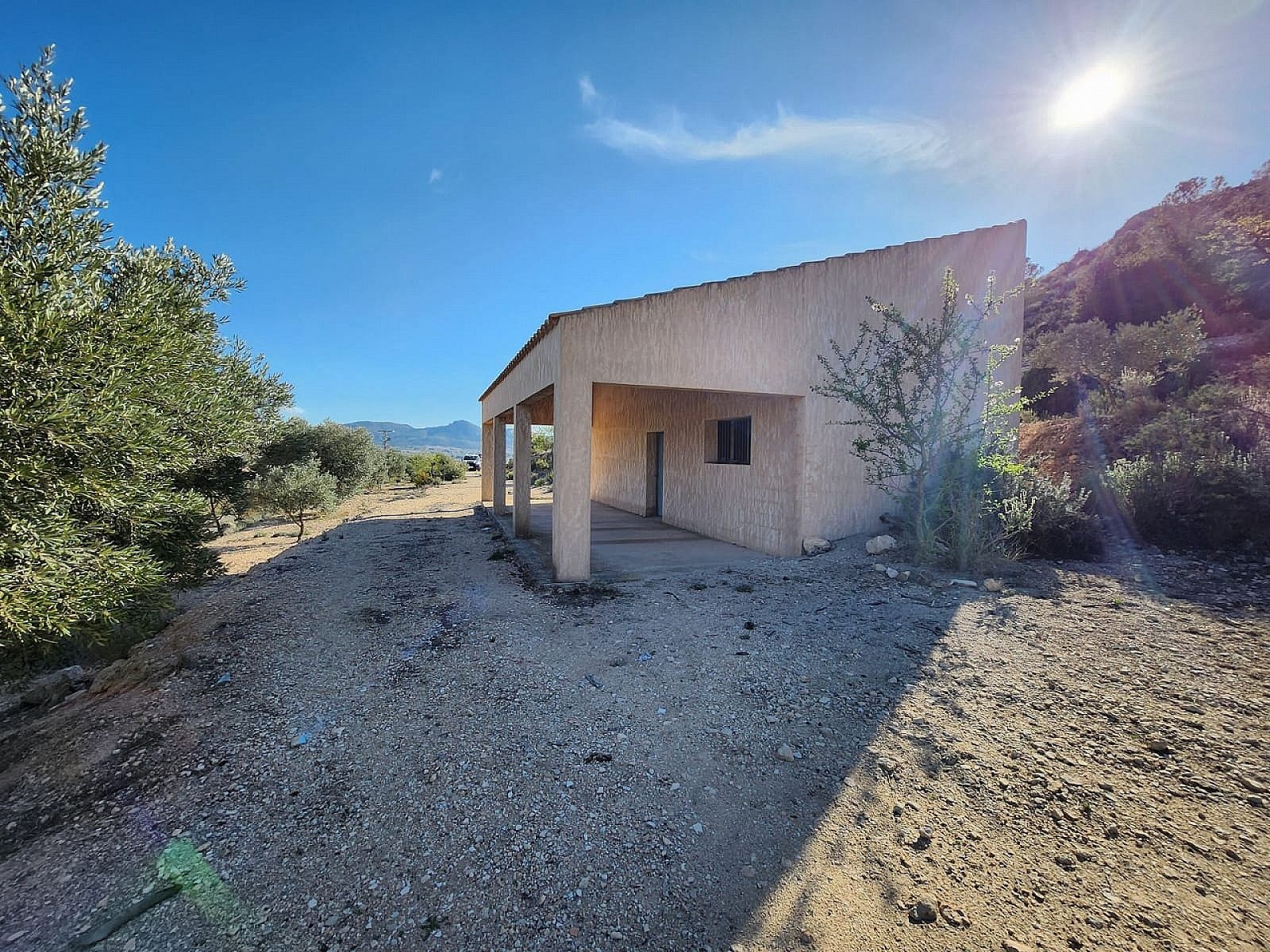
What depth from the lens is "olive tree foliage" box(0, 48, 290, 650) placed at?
292 centimetres

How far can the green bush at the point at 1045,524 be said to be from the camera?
6645 millimetres

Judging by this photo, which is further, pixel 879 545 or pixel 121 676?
pixel 879 545

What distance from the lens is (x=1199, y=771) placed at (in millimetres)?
2705

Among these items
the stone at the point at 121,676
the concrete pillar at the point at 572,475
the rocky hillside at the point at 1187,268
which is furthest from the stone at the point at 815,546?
the rocky hillside at the point at 1187,268

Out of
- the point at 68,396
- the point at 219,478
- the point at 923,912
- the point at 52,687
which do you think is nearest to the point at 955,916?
the point at 923,912

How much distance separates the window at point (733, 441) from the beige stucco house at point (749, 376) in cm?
3

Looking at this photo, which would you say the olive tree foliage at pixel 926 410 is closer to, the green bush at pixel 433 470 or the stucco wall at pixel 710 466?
the stucco wall at pixel 710 466

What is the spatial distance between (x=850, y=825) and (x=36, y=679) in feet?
22.1

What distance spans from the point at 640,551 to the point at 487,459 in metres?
8.69

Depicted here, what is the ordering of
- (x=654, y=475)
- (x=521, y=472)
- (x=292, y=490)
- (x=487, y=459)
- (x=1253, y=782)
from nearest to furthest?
(x=1253, y=782) → (x=521, y=472) → (x=292, y=490) → (x=654, y=475) → (x=487, y=459)

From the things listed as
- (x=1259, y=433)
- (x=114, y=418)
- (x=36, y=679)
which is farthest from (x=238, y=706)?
(x=1259, y=433)

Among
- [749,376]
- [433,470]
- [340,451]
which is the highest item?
[749,376]

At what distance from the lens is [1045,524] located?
6.75m

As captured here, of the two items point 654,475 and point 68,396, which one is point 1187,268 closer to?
point 654,475
